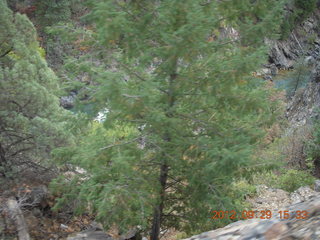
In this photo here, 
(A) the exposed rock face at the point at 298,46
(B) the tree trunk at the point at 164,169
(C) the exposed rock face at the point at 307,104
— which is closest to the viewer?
(B) the tree trunk at the point at 164,169

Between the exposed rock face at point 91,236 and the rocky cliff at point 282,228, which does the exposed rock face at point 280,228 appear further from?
the exposed rock face at point 91,236

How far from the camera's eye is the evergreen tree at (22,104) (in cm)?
630

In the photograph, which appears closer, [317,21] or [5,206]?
[5,206]

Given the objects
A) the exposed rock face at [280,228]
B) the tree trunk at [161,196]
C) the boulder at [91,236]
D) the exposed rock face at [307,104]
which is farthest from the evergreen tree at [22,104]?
the exposed rock face at [307,104]

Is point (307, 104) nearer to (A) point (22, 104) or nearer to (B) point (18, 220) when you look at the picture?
(A) point (22, 104)

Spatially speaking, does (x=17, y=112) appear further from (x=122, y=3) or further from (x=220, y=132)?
(x=220, y=132)

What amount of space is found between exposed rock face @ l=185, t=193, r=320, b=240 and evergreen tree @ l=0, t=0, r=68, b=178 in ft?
13.2

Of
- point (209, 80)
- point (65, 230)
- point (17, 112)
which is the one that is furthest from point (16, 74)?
point (209, 80)

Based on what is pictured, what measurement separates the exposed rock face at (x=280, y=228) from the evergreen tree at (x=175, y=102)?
0.87m

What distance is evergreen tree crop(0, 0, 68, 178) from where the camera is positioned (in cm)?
630

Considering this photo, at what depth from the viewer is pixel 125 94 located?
3.99 meters

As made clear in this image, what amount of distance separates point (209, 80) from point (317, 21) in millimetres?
42821

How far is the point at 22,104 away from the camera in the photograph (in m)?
6.50

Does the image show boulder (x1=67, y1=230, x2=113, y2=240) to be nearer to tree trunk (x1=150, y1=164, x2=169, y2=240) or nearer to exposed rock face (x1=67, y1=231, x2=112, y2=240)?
exposed rock face (x1=67, y1=231, x2=112, y2=240)
